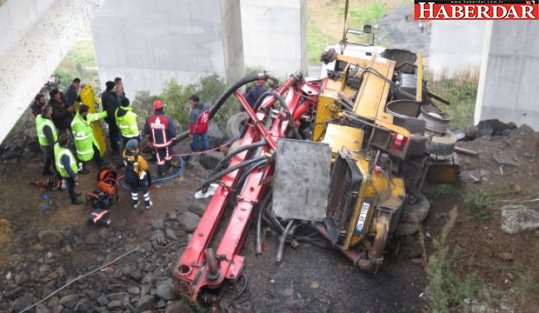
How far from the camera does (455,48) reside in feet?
63.5

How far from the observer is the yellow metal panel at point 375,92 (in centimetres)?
791

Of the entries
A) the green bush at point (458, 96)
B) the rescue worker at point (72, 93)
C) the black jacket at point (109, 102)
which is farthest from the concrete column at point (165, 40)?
the green bush at point (458, 96)

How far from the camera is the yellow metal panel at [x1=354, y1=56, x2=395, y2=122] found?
7914 millimetres

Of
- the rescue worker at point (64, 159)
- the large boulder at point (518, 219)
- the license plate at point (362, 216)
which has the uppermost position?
the rescue worker at point (64, 159)

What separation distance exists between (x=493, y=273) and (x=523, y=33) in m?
6.55

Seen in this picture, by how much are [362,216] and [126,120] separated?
4318 millimetres

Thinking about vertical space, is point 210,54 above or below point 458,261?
above

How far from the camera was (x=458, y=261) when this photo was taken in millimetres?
6953

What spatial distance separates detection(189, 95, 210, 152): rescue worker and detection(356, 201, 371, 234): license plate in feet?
11.5

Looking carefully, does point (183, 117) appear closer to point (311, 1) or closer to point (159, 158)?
point (159, 158)

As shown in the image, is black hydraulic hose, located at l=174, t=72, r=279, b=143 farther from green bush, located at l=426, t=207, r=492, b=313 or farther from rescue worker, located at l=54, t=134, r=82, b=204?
green bush, located at l=426, t=207, r=492, b=313

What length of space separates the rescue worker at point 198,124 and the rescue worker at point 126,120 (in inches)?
39.1

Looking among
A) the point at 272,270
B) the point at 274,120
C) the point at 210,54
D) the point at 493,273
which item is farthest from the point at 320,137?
the point at 210,54

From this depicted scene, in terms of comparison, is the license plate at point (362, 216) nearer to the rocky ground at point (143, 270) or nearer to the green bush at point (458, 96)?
the rocky ground at point (143, 270)
